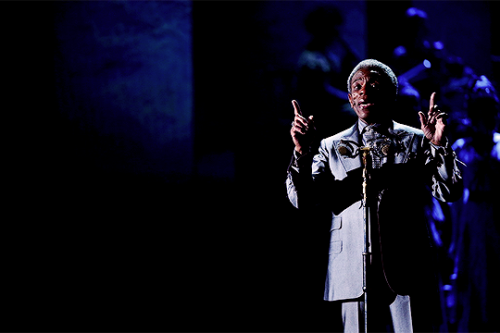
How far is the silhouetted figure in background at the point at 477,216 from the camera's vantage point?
11.6ft

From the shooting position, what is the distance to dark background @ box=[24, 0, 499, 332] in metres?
3.09

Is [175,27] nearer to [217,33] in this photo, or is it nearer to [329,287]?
[217,33]

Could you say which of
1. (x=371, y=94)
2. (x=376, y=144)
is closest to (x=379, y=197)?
(x=376, y=144)

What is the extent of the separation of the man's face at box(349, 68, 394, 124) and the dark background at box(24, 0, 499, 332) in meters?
0.94

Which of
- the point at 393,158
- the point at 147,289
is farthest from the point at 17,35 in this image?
the point at 393,158

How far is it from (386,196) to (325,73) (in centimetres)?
179

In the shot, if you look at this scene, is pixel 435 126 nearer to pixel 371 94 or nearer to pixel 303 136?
pixel 371 94

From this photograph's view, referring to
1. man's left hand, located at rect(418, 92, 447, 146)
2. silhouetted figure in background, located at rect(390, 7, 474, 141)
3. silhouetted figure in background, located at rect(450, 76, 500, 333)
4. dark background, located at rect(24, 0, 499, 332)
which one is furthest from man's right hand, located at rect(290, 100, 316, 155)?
silhouetted figure in background, located at rect(450, 76, 500, 333)

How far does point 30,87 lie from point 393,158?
2.32m

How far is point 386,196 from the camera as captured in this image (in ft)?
7.19

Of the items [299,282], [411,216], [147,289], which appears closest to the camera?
[411,216]

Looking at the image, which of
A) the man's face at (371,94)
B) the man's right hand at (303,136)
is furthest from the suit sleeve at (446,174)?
the man's right hand at (303,136)

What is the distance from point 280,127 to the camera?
12.1 ft

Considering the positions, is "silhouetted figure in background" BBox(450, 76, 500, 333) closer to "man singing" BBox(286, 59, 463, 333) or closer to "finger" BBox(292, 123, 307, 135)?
"man singing" BBox(286, 59, 463, 333)
